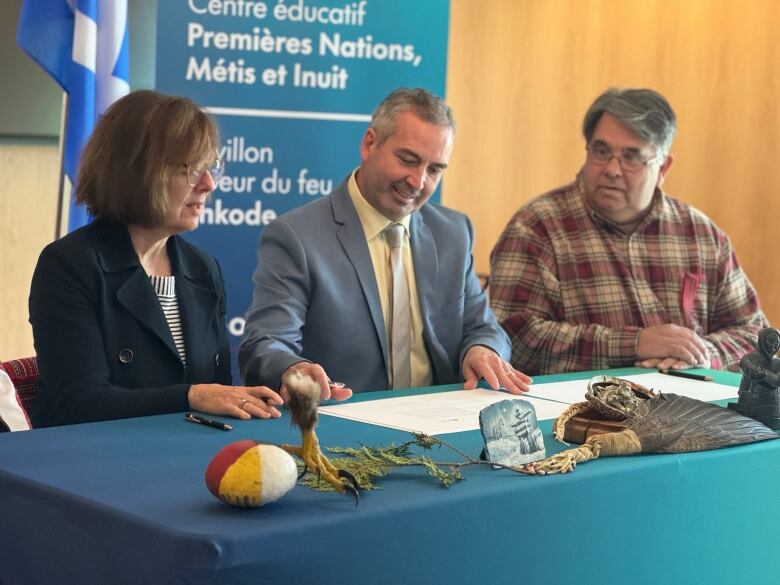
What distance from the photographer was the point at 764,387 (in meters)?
2.21

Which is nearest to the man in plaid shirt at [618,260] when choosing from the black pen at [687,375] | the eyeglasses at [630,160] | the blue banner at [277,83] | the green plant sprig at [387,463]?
the eyeglasses at [630,160]

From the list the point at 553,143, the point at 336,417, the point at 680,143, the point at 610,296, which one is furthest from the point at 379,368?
the point at 553,143

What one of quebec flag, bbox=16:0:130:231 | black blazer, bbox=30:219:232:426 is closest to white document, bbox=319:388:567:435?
black blazer, bbox=30:219:232:426

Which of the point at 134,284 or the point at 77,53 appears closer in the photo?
the point at 134,284

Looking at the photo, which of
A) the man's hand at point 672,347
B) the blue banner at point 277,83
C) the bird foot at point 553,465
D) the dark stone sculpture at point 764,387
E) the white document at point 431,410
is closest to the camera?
the bird foot at point 553,465

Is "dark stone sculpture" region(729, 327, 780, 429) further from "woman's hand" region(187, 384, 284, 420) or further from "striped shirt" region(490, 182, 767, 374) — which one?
"striped shirt" region(490, 182, 767, 374)

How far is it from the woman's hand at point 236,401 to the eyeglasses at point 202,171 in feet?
1.78

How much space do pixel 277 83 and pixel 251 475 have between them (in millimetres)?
2989

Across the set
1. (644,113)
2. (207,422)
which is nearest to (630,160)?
(644,113)

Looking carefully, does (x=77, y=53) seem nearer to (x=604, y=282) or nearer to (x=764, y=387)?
(x=604, y=282)

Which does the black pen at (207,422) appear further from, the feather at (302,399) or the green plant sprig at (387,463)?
the feather at (302,399)

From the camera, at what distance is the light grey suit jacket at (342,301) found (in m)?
2.79

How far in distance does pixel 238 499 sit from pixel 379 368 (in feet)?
5.02

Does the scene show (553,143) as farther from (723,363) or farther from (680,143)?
(723,363)
